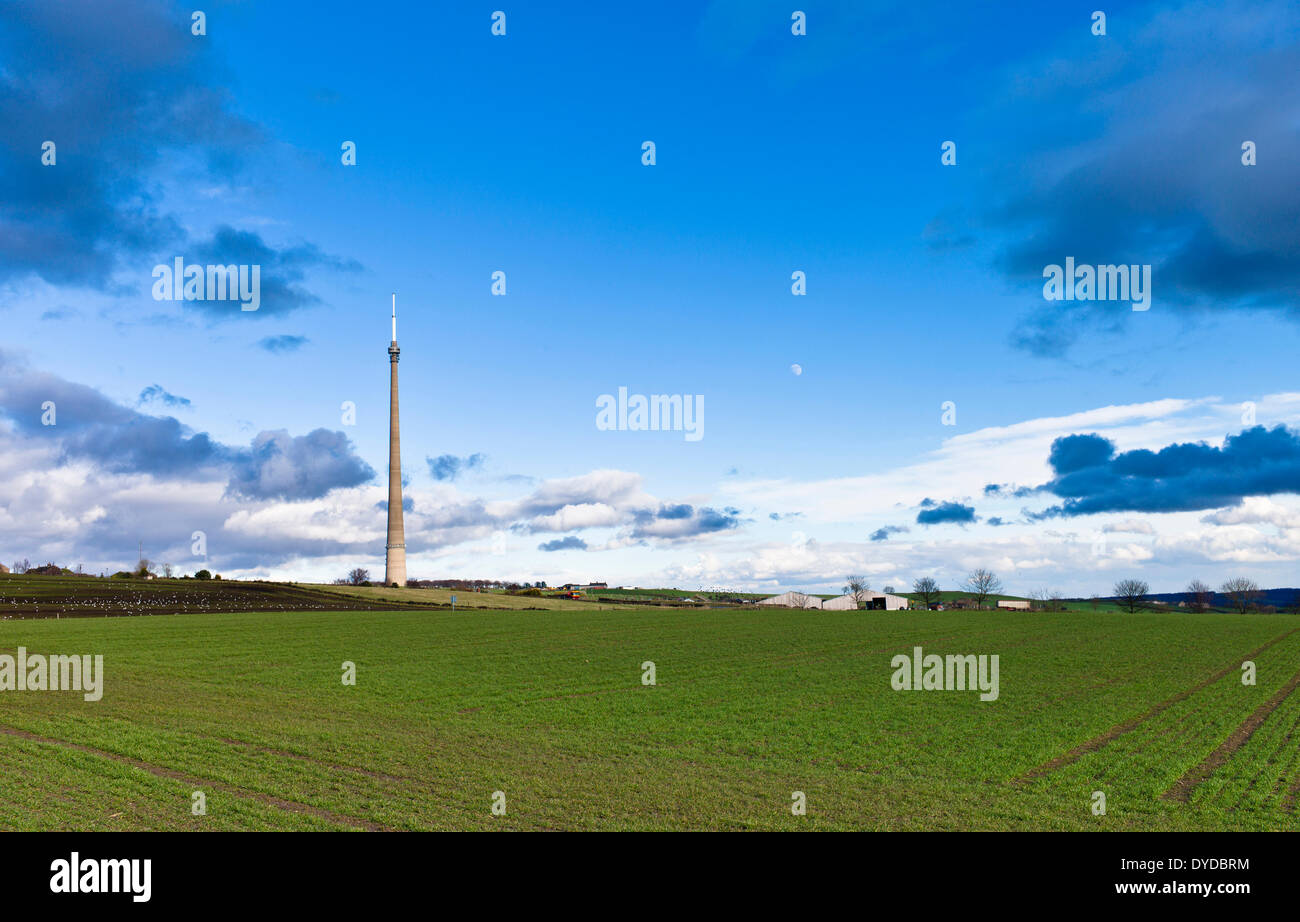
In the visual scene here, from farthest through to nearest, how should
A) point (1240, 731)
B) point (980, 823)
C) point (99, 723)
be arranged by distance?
1. point (1240, 731)
2. point (99, 723)
3. point (980, 823)

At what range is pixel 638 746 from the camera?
23.3 m

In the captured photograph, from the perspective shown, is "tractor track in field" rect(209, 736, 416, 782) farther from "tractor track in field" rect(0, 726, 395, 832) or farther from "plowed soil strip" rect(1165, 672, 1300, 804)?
"plowed soil strip" rect(1165, 672, 1300, 804)

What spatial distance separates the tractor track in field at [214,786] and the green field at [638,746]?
10 centimetres

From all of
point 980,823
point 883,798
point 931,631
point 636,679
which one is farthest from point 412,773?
point 931,631

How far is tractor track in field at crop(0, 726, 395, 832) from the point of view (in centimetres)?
1523

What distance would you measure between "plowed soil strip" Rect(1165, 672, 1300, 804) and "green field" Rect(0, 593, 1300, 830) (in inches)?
4.5

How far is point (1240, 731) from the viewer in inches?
1062

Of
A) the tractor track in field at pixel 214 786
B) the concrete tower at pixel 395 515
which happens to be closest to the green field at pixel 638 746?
the tractor track in field at pixel 214 786

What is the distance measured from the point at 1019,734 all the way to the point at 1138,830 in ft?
33.9

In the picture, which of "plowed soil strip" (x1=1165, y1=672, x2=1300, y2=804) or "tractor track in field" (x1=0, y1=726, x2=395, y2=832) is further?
"plowed soil strip" (x1=1165, y1=672, x2=1300, y2=804)

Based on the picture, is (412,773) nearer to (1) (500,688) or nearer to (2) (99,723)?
(2) (99,723)

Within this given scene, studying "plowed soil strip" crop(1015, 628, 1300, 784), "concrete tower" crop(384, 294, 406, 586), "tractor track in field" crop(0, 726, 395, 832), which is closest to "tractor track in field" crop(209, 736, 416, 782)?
"tractor track in field" crop(0, 726, 395, 832)

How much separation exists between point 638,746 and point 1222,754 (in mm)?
16218

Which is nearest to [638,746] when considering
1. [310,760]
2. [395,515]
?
[310,760]
